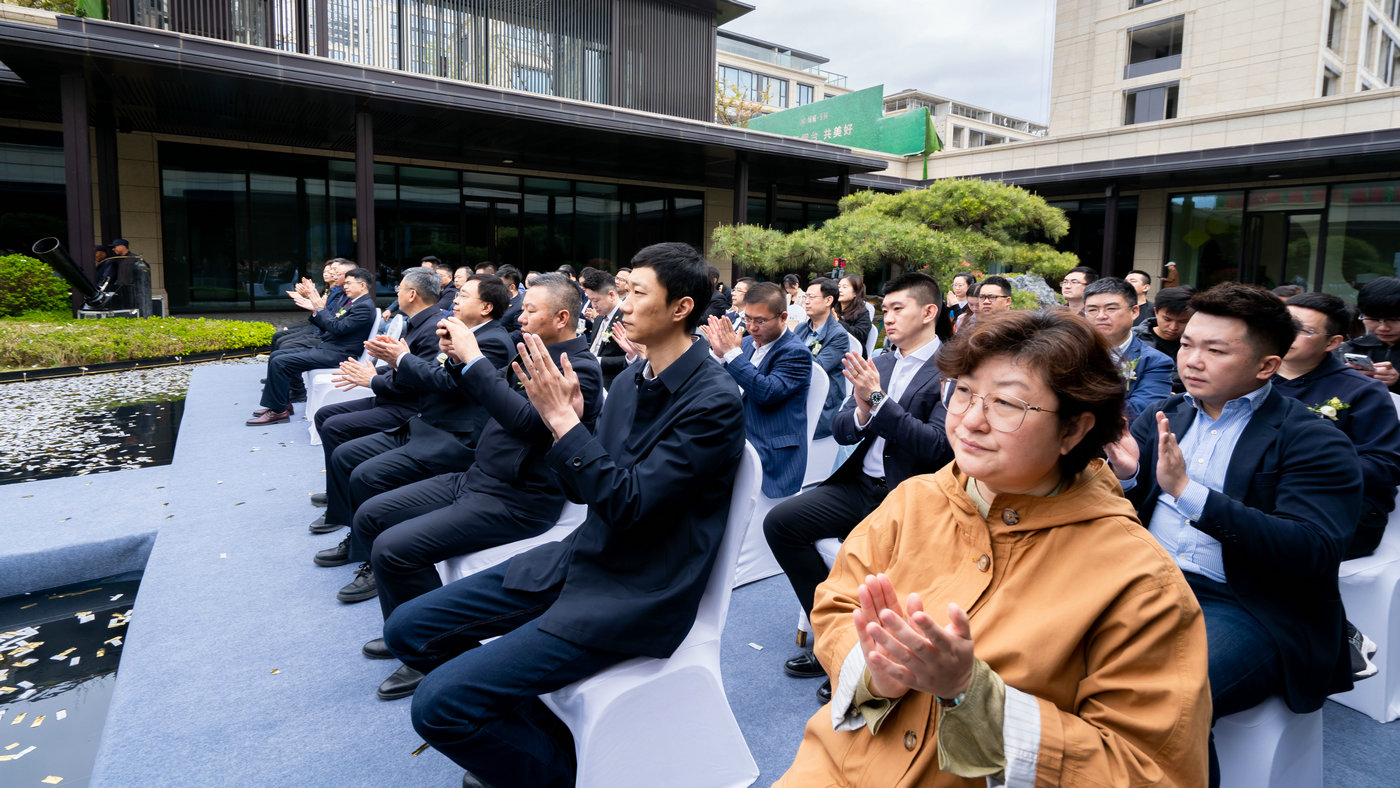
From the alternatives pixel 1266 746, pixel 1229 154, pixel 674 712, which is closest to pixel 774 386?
pixel 674 712

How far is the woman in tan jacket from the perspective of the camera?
3.92ft

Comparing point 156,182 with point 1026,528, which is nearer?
point 1026,528

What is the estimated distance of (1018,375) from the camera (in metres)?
1.38

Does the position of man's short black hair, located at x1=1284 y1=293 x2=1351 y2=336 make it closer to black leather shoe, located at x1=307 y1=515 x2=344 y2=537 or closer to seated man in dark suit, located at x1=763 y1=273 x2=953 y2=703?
seated man in dark suit, located at x1=763 y1=273 x2=953 y2=703

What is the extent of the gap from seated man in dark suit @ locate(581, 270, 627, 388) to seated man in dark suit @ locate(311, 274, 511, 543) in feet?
5.12

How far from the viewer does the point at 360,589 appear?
365 centimetres

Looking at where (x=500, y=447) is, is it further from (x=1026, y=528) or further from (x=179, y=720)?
(x=1026, y=528)

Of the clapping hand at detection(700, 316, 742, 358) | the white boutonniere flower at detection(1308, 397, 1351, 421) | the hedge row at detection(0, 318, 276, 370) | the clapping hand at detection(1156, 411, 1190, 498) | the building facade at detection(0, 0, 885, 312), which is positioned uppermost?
the building facade at detection(0, 0, 885, 312)

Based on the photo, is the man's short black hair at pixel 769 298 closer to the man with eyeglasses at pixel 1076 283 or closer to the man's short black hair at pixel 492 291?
the man's short black hair at pixel 492 291

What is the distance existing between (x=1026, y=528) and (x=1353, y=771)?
6.88 ft

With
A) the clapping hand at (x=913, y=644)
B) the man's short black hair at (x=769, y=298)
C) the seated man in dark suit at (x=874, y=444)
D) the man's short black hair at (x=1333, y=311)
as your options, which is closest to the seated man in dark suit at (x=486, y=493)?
the seated man in dark suit at (x=874, y=444)

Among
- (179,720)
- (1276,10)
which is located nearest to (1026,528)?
(179,720)

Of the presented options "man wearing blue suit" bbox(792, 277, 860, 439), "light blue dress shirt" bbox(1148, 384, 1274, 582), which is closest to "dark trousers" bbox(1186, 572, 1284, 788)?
"light blue dress shirt" bbox(1148, 384, 1274, 582)

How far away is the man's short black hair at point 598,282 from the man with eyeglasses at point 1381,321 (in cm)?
540
